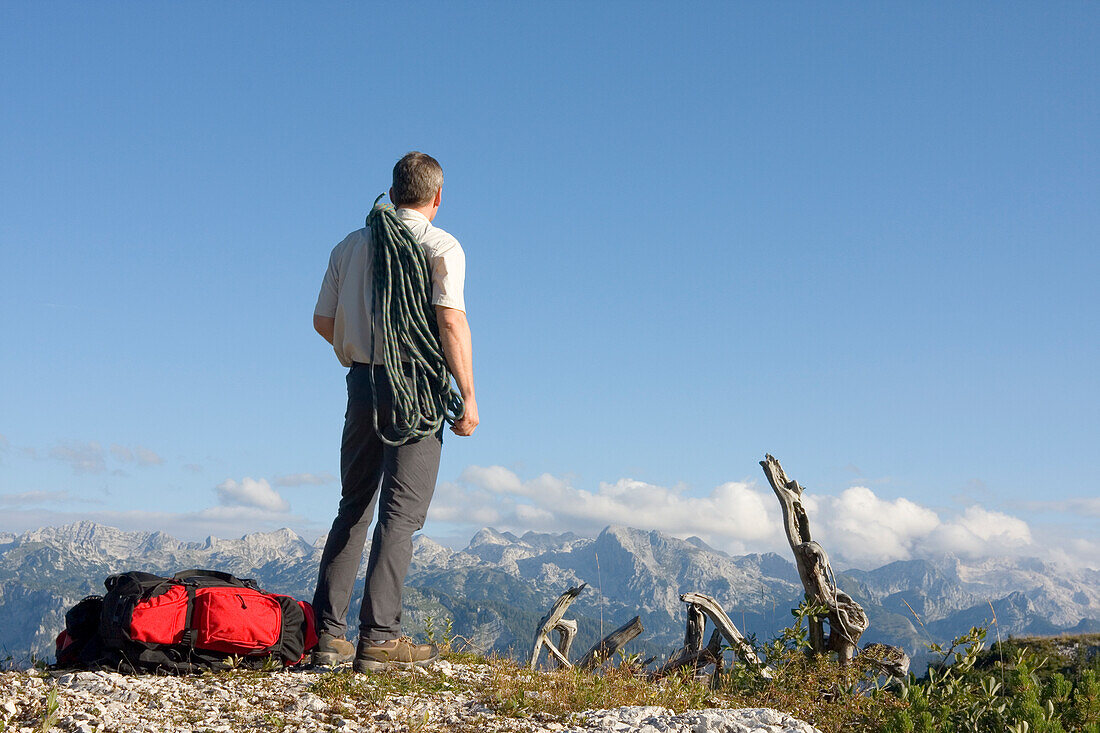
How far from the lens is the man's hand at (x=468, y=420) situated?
20.0ft

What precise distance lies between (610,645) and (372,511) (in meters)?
3.36

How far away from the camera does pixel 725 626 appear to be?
8.30 m

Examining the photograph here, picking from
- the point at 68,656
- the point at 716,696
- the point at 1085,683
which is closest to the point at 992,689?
the point at 1085,683

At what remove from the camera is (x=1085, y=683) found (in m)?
7.18

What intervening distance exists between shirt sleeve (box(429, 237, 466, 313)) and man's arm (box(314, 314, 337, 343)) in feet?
3.52

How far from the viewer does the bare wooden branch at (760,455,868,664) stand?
788 centimetres

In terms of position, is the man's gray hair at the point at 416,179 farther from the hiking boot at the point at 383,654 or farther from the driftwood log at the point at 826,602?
the driftwood log at the point at 826,602

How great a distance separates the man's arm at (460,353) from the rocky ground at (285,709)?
1.91m

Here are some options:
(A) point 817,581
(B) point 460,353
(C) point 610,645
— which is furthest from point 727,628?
(B) point 460,353

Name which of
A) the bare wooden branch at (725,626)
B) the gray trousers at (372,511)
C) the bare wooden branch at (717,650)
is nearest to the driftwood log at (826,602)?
the bare wooden branch at (725,626)

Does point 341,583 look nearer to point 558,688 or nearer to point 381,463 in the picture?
point 381,463

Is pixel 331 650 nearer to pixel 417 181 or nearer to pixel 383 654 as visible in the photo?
pixel 383 654

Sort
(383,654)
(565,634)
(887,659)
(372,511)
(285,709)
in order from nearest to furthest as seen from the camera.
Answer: (285,709) < (383,654) < (372,511) < (887,659) < (565,634)

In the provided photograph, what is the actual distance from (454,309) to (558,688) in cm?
288
